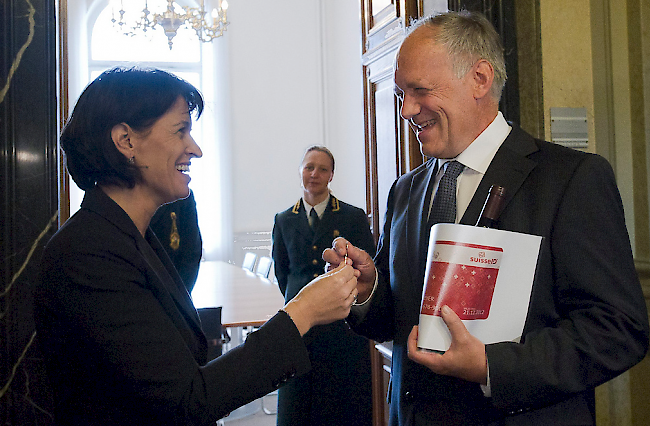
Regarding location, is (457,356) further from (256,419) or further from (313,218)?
(256,419)

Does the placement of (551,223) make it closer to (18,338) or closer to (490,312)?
(490,312)

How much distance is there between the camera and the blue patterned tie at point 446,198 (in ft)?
4.37

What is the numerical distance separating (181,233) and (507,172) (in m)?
1.72

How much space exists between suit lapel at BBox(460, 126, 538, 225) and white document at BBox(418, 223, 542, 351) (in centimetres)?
20

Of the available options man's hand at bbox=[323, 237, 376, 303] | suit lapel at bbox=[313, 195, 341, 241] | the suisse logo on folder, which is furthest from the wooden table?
the suisse logo on folder

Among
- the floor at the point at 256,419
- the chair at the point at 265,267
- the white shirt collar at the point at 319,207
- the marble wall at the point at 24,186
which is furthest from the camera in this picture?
the chair at the point at 265,267

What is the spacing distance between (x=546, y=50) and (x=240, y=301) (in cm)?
237

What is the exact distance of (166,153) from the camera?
1345mm

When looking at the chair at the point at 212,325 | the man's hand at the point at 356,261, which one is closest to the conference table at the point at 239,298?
the chair at the point at 212,325

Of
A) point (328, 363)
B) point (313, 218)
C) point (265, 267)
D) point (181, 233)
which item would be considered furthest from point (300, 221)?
point (265, 267)

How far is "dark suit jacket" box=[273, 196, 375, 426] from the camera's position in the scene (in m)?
3.10

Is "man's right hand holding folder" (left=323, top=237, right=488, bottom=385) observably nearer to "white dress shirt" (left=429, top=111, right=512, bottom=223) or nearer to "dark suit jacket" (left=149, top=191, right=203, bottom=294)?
"white dress shirt" (left=429, top=111, right=512, bottom=223)

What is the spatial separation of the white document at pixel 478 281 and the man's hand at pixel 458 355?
17 mm

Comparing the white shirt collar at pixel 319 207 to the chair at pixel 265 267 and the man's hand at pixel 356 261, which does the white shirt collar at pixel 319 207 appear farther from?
the man's hand at pixel 356 261
